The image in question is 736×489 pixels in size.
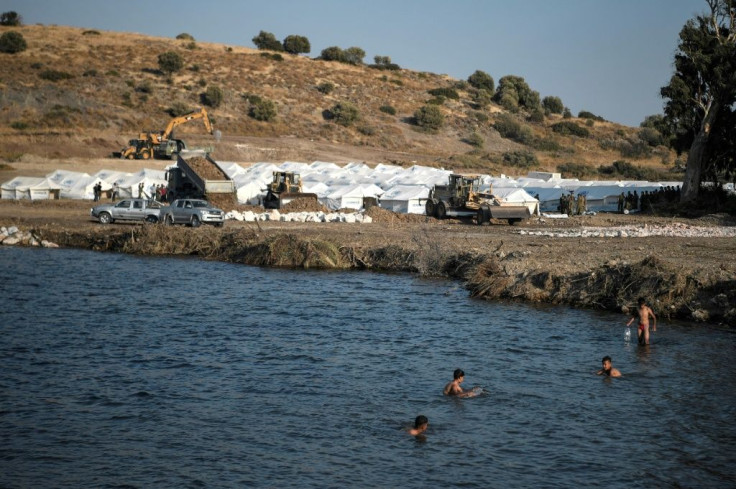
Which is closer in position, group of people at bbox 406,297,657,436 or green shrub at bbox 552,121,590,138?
group of people at bbox 406,297,657,436

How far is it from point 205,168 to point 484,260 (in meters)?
25.1

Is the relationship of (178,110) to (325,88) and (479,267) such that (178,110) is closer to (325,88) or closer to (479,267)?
(325,88)

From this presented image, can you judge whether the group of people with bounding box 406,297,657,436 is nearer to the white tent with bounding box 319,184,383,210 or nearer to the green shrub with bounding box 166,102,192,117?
the white tent with bounding box 319,184,383,210

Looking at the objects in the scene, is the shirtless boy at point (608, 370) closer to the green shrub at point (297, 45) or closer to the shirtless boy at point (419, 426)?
the shirtless boy at point (419, 426)

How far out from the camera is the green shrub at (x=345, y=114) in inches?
3836

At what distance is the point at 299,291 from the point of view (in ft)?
89.7

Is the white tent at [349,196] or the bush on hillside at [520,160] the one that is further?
the bush on hillside at [520,160]

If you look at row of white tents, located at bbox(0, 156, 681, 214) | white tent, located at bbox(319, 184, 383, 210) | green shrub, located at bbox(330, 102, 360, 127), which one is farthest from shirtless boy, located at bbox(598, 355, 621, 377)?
green shrub, located at bbox(330, 102, 360, 127)

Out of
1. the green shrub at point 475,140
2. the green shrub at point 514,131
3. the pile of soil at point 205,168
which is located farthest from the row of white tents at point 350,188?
the green shrub at point 514,131

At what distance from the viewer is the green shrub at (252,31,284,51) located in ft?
434

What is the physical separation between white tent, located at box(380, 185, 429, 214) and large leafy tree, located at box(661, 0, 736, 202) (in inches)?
588

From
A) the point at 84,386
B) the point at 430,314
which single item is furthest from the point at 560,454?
the point at 430,314

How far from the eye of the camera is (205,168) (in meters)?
48.9

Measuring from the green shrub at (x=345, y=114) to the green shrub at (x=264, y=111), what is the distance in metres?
6.92
